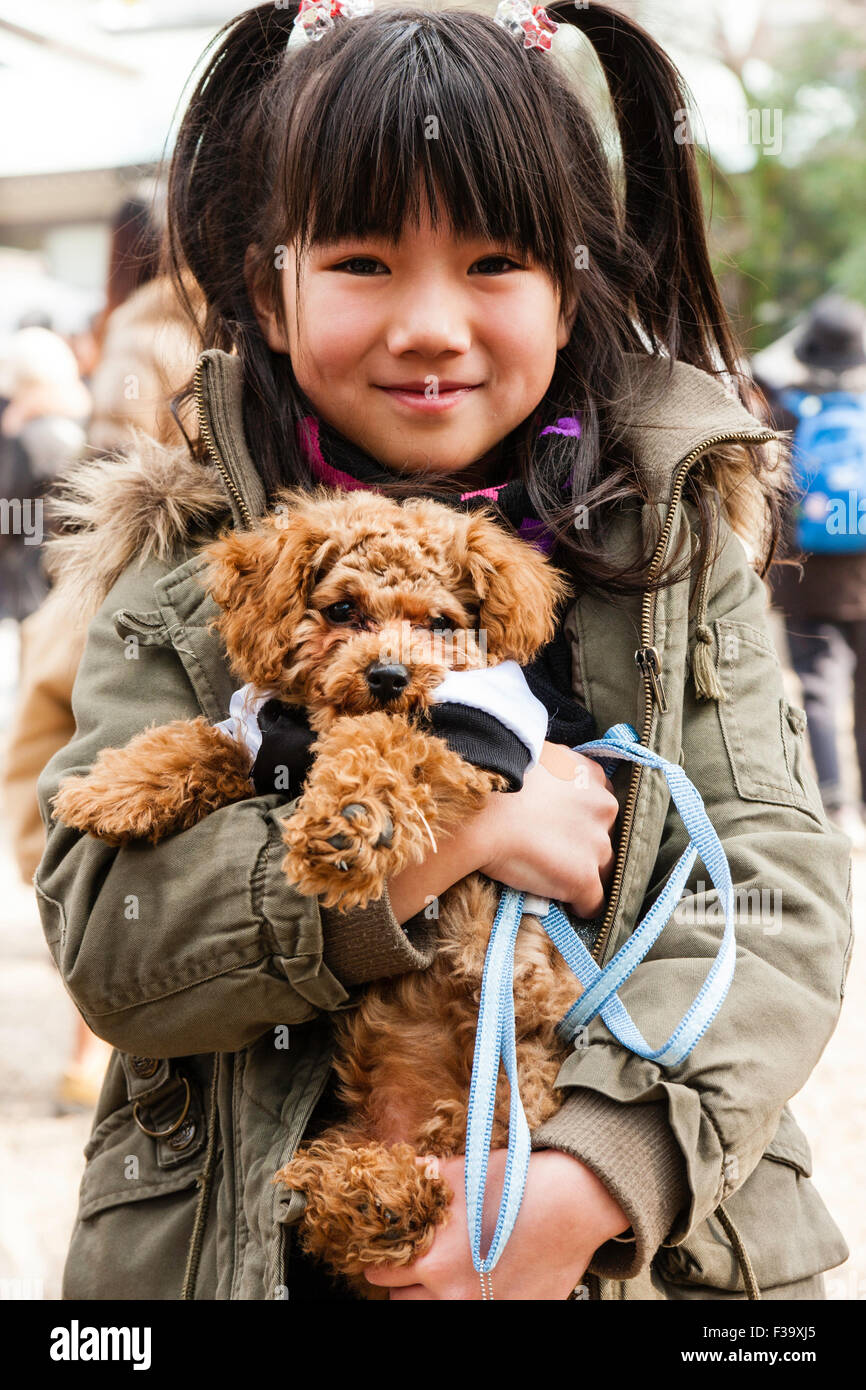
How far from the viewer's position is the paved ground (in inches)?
144

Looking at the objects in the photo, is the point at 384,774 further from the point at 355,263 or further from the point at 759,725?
the point at 355,263

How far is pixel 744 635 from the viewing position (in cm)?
221

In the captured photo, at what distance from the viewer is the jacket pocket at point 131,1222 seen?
6.59ft

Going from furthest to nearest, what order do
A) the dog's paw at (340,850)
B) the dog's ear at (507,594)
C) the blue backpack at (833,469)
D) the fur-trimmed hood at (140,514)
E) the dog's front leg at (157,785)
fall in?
the blue backpack at (833,469) → the fur-trimmed hood at (140,514) → the dog's ear at (507,594) → the dog's front leg at (157,785) → the dog's paw at (340,850)

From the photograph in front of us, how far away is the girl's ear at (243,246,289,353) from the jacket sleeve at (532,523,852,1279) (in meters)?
0.94

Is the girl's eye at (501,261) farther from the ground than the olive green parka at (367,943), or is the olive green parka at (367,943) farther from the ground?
the girl's eye at (501,261)

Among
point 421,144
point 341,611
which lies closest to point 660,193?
point 421,144

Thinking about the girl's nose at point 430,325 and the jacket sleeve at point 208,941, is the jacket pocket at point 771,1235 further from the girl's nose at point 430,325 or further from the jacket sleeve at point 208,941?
the girl's nose at point 430,325

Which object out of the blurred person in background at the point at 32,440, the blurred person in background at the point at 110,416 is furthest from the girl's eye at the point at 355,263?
the blurred person in background at the point at 32,440

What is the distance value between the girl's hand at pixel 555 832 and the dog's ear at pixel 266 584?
431 mm

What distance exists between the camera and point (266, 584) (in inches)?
77.8

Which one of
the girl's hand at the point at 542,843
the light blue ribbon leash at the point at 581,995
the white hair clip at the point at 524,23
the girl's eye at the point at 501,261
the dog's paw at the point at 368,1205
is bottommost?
the dog's paw at the point at 368,1205

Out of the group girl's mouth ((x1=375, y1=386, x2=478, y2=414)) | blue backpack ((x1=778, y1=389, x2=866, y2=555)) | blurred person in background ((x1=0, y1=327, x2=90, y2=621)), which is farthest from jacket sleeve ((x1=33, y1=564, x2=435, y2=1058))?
blue backpack ((x1=778, y1=389, x2=866, y2=555))

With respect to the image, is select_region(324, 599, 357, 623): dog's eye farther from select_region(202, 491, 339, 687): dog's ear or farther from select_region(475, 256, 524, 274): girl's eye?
select_region(475, 256, 524, 274): girl's eye
